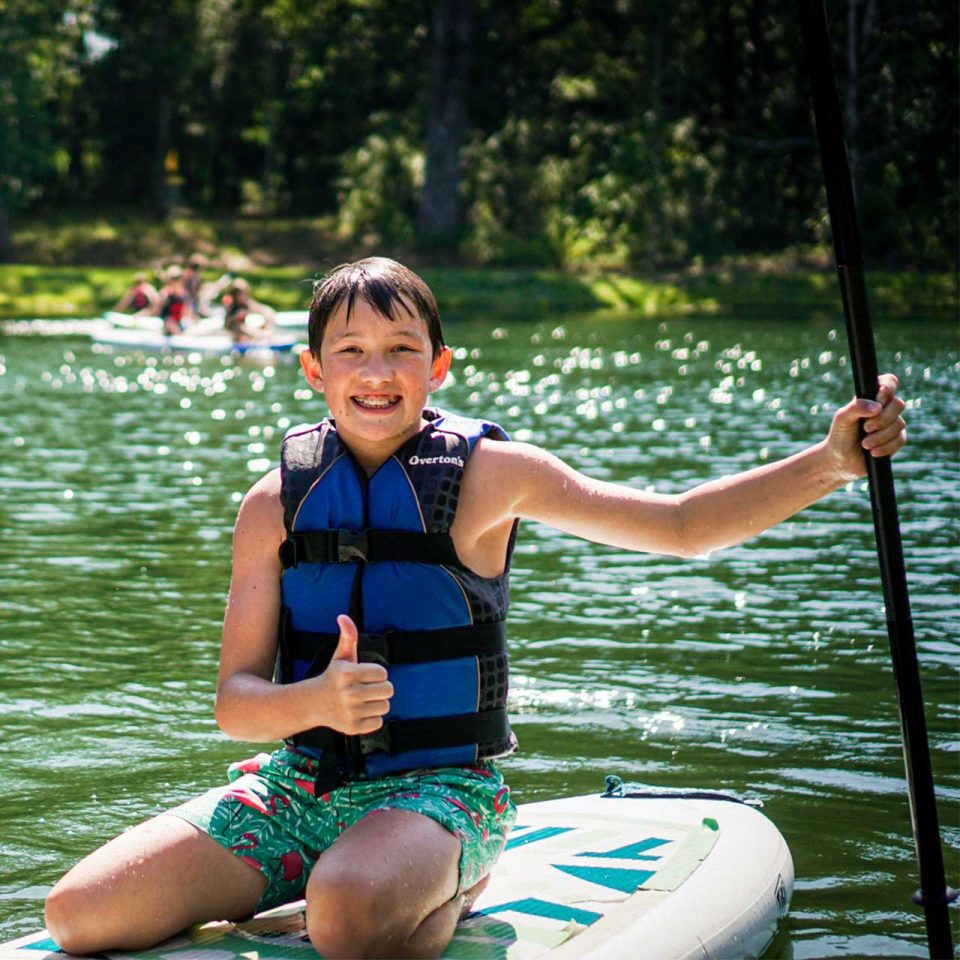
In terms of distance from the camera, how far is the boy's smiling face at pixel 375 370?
321 cm

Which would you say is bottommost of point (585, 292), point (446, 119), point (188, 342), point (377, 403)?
point (377, 403)

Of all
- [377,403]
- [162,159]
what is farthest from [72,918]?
[162,159]

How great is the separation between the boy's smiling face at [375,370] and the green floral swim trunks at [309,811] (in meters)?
0.66

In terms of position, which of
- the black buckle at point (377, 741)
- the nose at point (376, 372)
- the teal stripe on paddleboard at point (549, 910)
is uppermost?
the nose at point (376, 372)

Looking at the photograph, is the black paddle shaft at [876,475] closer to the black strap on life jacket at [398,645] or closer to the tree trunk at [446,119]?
the black strap on life jacket at [398,645]

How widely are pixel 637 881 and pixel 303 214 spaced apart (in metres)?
46.9

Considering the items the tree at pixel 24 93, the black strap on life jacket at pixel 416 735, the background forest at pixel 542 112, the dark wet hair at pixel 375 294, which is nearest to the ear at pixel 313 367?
the dark wet hair at pixel 375 294

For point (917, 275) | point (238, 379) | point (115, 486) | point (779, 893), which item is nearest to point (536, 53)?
point (917, 275)

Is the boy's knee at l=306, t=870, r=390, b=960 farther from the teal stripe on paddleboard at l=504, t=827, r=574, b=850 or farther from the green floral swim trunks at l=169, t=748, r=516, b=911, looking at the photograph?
the teal stripe on paddleboard at l=504, t=827, r=574, b=850

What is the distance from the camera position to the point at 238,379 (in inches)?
802

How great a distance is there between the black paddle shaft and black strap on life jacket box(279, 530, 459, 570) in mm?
818

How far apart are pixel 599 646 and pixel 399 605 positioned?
13.1 ft

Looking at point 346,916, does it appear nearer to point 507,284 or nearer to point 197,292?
point 197,292

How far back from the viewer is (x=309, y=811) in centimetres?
317
